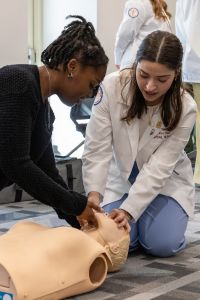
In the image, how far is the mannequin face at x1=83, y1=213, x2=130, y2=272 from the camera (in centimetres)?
166

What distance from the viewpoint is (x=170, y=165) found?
1.95 metres

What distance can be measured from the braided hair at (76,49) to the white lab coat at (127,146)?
42 cm

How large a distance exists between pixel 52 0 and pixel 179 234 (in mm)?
2510

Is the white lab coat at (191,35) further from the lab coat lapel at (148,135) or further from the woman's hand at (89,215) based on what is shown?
the woman's hand at (89,215)

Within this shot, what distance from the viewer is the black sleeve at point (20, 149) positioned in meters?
1.43

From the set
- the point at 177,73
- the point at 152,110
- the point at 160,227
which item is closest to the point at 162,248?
the point at 160,227

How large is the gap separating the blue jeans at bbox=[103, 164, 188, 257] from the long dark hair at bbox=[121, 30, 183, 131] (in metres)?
0.22

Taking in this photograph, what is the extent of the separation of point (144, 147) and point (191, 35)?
4.61 feet

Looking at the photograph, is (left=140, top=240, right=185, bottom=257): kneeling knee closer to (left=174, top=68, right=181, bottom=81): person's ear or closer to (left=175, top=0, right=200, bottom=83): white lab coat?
(left=174, top=68, right=181, bottom=81): person's ear

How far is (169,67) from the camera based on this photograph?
1802 mm

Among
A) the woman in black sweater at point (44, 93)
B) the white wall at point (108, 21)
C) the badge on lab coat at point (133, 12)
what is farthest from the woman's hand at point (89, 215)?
the white wall at point (108, 21)

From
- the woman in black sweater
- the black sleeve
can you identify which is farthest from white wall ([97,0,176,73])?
the black sleeve

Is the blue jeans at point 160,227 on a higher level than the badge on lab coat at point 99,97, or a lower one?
lower

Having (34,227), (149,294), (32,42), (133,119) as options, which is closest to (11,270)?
(34,227)
